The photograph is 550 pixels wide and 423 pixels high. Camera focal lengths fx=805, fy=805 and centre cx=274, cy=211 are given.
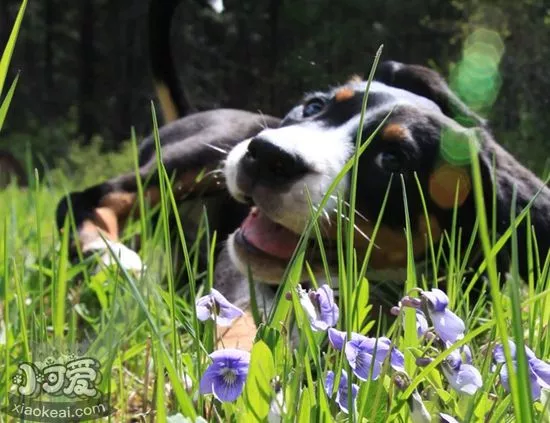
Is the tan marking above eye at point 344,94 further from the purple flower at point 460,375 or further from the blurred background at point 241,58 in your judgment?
the purple flower at point 460,375

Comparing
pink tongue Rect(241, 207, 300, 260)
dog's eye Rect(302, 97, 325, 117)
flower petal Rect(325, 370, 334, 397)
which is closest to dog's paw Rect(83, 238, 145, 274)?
pink tongue Rect(241, 207, 300, 260)

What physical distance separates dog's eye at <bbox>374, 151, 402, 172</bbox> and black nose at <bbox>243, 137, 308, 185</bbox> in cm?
30

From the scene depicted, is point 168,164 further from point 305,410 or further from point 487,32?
point 487,32

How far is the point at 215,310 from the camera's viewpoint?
2.92 feet

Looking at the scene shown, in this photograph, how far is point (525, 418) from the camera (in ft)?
1.87

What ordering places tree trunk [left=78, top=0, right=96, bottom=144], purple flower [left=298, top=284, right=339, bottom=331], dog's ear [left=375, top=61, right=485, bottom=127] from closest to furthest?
purple flower [left=298, top=284, right=339, bottom=331], dog's ear [left=375, top=61, right=485, bottom=127], tree trunk [left=78, top=0, right=96, bottom=144]

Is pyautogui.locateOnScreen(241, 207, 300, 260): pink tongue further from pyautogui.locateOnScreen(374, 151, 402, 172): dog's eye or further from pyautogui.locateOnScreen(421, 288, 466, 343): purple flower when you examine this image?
pyautogui.locateOnScreen(421, 288, 466, 343): purple flower

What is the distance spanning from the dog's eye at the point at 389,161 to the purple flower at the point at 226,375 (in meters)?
1.65

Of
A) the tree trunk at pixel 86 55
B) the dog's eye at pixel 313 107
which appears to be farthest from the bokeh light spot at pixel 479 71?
the tree trunk at pixel 86 55

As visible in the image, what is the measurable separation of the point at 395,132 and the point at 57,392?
1.64 metres

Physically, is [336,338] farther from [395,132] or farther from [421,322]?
[395,132]

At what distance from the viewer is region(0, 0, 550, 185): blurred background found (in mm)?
6438

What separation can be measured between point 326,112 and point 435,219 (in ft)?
1.61

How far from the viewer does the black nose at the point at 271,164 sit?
7.06ft
